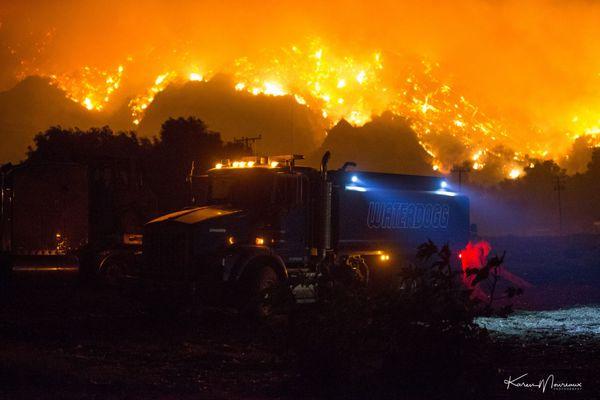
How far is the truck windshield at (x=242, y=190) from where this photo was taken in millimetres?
15591

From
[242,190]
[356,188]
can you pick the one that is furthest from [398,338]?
[356,188]

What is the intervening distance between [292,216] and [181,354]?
5142mm

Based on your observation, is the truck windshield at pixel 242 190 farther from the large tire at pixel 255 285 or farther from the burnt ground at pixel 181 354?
the burnt ground at pixel 181 354

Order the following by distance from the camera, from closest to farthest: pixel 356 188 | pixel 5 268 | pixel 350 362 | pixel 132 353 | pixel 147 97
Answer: pixel 350 362, pixel 132 353, pixel 356 188, pixel 5 268, pixel 147 97

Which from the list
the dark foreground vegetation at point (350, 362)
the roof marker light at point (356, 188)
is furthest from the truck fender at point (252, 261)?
the dark foreground vegetation at point (350, 362)

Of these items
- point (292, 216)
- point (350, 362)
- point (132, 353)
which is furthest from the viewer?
point (292, 216)

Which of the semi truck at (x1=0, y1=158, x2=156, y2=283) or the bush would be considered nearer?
the bush

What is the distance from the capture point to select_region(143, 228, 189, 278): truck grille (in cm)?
1476

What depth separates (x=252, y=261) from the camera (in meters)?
14.6

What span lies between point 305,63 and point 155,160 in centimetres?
6614

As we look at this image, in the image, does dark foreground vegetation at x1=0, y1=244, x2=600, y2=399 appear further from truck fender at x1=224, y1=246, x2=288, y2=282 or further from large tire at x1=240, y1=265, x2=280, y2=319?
truck fender at x1=224, y1=246, x2=288, y2=282

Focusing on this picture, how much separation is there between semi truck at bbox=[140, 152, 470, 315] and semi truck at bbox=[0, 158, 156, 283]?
5.66 metres
